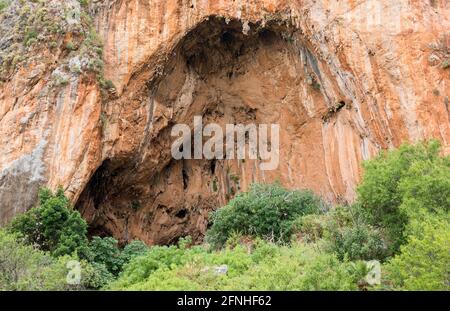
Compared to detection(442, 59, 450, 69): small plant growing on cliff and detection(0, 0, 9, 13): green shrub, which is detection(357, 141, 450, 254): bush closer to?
detection(442, 59, 450, 69): small plant growing on cliff

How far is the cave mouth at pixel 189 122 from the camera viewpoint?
21984 millimetres

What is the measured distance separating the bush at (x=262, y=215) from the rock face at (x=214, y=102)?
7.63 feet

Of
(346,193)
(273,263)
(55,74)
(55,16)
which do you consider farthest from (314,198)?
(55,16)

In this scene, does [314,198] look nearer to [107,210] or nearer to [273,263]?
[273,263]

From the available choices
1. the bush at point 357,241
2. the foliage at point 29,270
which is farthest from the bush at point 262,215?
the foliage at point 29,270

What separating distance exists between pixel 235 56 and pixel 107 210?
26.7 ft

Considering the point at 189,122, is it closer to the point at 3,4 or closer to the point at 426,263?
the point at 3,4

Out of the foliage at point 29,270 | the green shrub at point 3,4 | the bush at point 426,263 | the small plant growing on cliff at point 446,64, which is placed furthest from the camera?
the green shrub at point 3,4

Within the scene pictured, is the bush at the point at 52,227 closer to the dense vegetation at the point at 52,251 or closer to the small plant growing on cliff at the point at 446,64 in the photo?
the dense vegetation at the point at 52,251

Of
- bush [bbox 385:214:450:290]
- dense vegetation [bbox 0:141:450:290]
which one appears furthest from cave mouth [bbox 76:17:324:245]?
bush [bbox 385:214:450:290]

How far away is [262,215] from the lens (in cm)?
1859

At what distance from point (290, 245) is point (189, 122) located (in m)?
8.56

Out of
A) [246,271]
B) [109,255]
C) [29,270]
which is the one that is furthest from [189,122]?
[29,270]

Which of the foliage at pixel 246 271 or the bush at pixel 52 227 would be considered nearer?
the foliage at pixel 246 271
